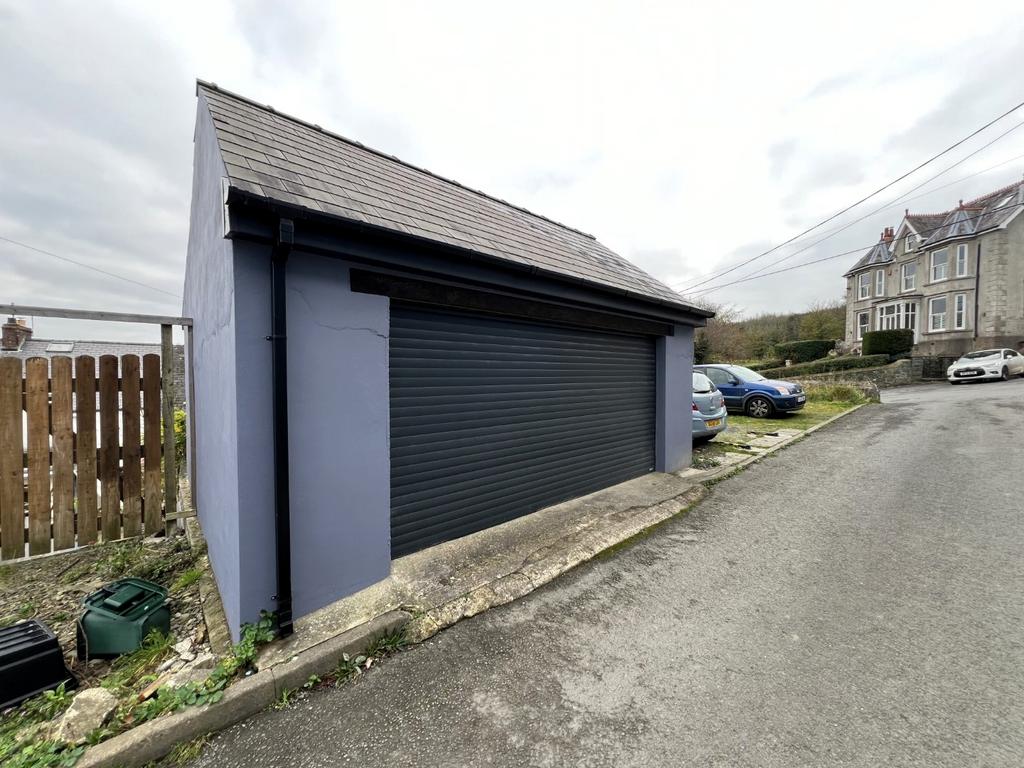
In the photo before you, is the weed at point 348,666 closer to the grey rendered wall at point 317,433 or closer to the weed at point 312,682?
the weed at point 312,682

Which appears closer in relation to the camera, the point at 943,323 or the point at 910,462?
the point at 910,462

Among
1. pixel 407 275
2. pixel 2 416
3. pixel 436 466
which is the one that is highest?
pixel 407 275

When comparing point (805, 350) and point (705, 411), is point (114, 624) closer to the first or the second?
point (705, 411)

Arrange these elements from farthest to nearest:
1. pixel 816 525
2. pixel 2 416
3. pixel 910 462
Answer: pixel 910 462 < pixel 816 525 < pixel 2 416

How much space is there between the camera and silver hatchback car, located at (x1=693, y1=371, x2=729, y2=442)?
8477mm

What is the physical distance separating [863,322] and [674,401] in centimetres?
3474

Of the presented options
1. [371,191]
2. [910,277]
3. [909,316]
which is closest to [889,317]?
[909,316]

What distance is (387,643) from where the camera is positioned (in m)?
2.89

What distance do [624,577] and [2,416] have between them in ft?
20.0

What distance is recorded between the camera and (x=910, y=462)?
714 centimetres

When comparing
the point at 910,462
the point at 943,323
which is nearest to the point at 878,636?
the point at 910,462

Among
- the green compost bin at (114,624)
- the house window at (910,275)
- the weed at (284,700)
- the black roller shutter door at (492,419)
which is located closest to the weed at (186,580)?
the green compost bin at (114,624)

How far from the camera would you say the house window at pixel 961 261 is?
24641 mm

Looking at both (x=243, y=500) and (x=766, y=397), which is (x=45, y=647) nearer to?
(x=243, y=500)
